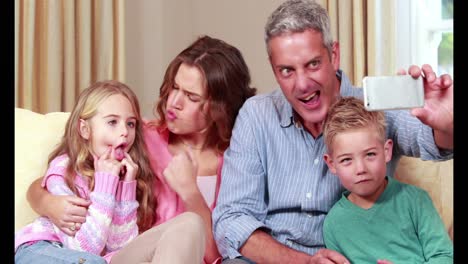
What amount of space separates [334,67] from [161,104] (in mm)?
512

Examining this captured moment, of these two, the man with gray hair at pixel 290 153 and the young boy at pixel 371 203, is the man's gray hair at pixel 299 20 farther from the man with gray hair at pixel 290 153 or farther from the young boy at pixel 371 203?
the young boy at pixel 371 203

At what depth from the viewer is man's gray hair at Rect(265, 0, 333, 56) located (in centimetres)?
162

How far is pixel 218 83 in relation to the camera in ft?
5.99

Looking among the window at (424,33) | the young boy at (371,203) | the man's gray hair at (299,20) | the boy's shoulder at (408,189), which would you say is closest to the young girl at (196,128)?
the man's gray hair at (299,20)

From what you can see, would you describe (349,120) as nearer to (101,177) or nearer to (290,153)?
(290,153)

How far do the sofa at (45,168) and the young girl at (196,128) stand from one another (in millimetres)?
77

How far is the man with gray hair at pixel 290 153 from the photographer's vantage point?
5.23ft

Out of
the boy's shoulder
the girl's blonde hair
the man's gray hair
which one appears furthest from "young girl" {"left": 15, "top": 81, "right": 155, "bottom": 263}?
the boy's shoulder

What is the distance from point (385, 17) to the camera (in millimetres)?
2561

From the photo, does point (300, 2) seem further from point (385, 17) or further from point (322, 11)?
point (385, 17)

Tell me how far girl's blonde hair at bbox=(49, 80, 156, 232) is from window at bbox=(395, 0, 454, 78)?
4.22 feet

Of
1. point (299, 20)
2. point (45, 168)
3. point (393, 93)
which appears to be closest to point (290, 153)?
point (299, 20)

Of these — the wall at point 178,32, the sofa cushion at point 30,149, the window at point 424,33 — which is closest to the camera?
the sofa cushion at point 30,149
